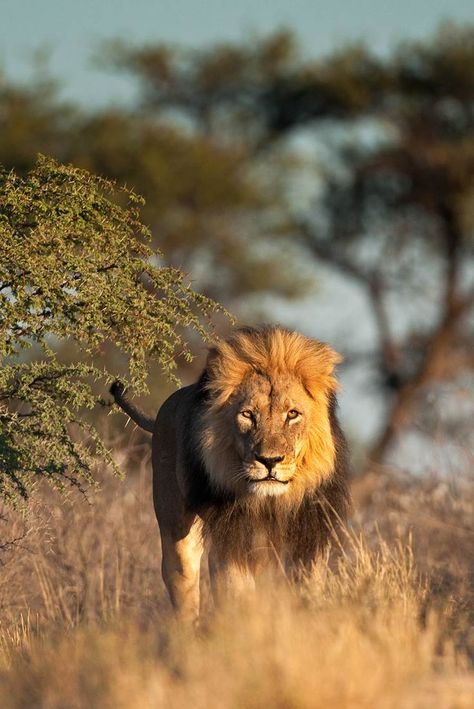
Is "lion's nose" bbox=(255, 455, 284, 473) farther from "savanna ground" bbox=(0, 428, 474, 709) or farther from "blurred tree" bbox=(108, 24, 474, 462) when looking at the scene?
"blurred tree" bbox=(108, 24, 474, 462)

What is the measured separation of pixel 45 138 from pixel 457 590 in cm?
1594

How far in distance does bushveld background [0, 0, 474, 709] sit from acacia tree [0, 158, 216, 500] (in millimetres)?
14

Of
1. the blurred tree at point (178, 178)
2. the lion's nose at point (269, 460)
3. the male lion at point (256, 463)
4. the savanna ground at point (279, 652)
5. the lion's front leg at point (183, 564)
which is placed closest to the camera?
the savanna ground at point (279, 652)

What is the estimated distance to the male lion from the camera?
6.71 m

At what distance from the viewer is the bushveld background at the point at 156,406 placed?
468 cm

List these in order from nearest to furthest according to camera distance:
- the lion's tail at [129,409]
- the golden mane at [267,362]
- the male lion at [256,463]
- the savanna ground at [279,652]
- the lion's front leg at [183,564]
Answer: the savanna ground at [279,652]
the male lion at [256,463]
the golden mane at [267,362]
the lion's front leg at [183,564]
the lion's tail at [129,409]

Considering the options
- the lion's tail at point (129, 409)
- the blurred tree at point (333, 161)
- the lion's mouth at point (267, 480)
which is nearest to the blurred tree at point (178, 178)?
the blurred tree at point (333, 161)

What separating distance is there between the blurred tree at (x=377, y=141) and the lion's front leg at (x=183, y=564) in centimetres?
1628

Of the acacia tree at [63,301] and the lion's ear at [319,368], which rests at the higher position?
the acacia tree at [63,301]

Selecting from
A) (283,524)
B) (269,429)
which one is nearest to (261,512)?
(283,524)

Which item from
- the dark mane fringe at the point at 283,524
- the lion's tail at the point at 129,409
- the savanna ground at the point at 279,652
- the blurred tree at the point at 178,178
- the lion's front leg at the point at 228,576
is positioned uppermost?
the blurred tree at the point at 178,178

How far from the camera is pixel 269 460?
6.59 meters

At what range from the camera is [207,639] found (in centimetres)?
503

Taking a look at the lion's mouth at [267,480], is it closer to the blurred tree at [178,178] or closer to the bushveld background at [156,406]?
the bushveld background at [156,406]
